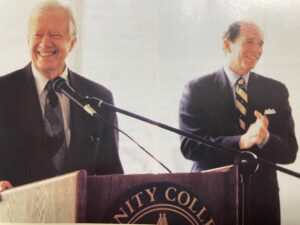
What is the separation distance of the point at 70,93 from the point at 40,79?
0.18m

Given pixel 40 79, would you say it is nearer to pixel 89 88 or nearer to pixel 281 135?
pixel 89 88

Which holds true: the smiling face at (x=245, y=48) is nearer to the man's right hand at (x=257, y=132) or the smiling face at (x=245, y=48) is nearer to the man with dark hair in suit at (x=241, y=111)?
the man with dark hair in suit at (x=241, y=111)

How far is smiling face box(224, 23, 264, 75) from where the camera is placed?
234cm

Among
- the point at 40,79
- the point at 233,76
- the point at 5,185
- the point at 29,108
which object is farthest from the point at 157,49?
the point at 5,185

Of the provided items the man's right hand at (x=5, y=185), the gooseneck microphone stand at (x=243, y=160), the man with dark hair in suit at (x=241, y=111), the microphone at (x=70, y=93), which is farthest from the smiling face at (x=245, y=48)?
the man's right hand at (x=5, y=185)

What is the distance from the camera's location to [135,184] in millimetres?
2250

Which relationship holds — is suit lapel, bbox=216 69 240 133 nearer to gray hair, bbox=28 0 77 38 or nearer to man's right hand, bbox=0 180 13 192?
gray hair, bbox=28 0 77 38

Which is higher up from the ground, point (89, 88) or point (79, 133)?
point (89, 88)

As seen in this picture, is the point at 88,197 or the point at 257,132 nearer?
the point at 88,197

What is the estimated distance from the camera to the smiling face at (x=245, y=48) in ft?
7.69

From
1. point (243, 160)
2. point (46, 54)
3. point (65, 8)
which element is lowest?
point (243, 160)

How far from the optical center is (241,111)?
234 cm

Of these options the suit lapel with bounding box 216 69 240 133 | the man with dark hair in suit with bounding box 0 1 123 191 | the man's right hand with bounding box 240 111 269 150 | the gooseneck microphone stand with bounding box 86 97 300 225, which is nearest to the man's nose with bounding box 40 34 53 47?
the man with dark hair in suit with bounding box 0 1 123 191

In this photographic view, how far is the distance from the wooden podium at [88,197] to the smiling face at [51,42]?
24.0 inches
